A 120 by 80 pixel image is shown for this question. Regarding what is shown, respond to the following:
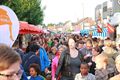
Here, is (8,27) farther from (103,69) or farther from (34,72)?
(103,69)

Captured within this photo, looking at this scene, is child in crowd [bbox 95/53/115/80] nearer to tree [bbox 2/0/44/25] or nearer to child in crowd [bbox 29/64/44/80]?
child in crowd [bbox 29/64/44/80]

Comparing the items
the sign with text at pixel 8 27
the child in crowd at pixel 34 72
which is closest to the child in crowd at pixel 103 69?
the child in crowd at pixel 34 72

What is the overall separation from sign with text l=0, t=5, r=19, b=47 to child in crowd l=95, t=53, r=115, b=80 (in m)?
4.68

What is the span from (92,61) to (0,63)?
31.1ft

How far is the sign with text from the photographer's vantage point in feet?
13.1

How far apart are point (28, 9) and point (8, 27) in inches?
1434

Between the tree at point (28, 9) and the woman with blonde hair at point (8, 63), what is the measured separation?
28.7m

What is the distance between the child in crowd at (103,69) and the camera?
885 centimetres

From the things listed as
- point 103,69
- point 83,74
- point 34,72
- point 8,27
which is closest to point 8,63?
point 8,27

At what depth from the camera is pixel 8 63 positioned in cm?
201

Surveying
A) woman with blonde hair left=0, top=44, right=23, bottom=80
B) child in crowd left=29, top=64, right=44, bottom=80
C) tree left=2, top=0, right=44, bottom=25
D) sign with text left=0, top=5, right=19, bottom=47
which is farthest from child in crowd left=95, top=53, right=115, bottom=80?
tree left=2, top=0, right=44, bottom=25

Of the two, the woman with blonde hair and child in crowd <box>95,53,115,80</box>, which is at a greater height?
the woman with blonde hair

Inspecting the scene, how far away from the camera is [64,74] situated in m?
9.89

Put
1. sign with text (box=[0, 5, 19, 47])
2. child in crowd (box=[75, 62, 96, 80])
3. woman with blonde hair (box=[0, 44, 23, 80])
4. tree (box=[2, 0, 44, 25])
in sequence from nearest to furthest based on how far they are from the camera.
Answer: woman with blonde hair (box=[0, 44, 23, 80])
sign with text (box=[0, 5, 19, 47])
child in crowd (box=[75, 62, 96, 80])
tree (box=[2, 0, 44, 25])
